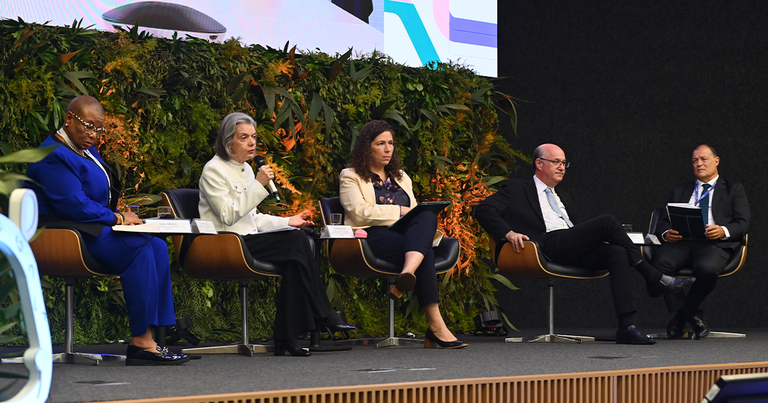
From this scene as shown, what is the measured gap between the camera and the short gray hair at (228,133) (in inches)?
144

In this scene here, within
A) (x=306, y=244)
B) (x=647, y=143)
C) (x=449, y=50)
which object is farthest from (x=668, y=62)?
(x=306, y=244)

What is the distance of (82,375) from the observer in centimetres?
262

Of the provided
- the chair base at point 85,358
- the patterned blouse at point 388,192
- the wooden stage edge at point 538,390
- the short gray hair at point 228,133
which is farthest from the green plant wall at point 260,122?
the wooden stage edge at point 538,390

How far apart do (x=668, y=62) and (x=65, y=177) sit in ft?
15.6

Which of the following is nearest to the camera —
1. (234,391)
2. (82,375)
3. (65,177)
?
(234,391)

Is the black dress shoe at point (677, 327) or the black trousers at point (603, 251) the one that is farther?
the black dress shoe at point (677, 327)

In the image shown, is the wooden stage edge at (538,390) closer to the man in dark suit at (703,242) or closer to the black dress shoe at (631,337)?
the black dress shoe at (631,337)

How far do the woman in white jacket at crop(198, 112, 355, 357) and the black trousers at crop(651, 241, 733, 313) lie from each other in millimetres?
2066

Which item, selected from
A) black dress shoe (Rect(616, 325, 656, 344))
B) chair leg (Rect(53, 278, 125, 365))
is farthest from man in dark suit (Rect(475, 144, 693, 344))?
chair leg (Rect(53, 278, 125, 365))

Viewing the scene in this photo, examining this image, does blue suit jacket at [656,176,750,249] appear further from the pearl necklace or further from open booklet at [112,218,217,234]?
the pearl necklace

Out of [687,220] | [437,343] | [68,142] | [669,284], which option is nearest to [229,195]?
[68,142]

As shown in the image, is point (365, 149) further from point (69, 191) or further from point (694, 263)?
point (694, 263)

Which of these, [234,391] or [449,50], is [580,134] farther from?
[234,391]

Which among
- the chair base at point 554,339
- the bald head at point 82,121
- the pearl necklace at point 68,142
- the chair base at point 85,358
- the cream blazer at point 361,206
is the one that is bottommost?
the chair base at point 554,339
